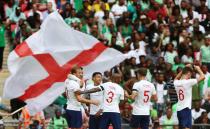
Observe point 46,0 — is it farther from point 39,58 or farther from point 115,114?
point 115,114

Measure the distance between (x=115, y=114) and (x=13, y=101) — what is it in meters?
4.36

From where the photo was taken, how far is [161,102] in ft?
108

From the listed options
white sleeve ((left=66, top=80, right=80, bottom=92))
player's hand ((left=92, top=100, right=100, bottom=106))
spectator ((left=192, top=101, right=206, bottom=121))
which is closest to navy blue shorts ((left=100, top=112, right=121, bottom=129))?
player's hand ((left=92, top=100, right=100, bottom=106))

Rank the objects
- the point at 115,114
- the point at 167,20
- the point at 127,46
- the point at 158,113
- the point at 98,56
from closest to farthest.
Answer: the point at 115,114, the point at 98,56, the point at 158,113, the point at 127,46, the point at 167,20

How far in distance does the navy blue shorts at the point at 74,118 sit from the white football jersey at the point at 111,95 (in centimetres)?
75

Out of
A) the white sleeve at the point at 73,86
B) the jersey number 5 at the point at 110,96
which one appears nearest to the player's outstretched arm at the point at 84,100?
the white sleeve at the point at 73,86

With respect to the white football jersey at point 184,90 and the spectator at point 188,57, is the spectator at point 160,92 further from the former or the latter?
the white football jersey at point 184,90

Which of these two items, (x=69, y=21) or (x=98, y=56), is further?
(x=69, y=21)

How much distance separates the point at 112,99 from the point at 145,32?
29.0 ft

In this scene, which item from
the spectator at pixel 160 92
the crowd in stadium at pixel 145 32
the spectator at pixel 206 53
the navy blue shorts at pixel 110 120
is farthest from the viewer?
the spectator at pixel 206 53

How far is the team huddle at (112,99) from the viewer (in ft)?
91.2

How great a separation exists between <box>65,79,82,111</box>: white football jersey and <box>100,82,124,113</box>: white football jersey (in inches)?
28.3

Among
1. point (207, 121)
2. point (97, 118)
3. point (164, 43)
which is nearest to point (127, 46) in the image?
point (164, 43)

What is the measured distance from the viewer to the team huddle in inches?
1094
